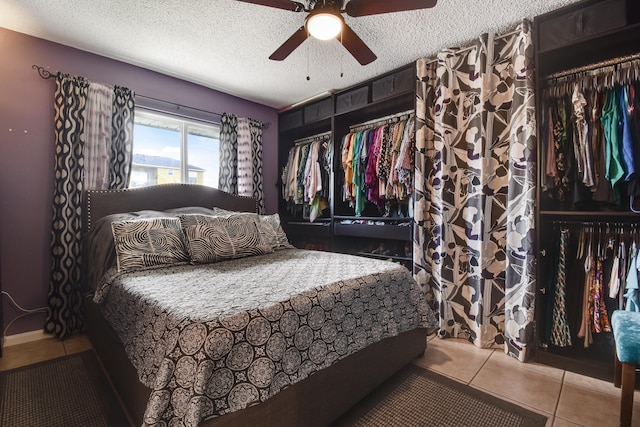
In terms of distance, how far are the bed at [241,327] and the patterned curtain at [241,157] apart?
124 cm

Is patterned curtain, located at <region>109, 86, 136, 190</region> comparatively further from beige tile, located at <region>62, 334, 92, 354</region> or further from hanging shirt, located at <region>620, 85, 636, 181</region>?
hanging shirt, located at <region>620, 85, 636, 181</region>

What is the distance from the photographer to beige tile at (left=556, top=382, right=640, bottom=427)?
143 cm

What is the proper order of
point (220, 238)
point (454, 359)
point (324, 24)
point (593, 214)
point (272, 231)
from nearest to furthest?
point (324, 24) → point (593, 214) → point (454, 359) → point (220, 238) → point (272, 231)

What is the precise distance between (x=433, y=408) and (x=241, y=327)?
112 cm

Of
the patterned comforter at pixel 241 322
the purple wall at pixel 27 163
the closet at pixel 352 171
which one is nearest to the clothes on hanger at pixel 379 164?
the closet at pixel 352 171

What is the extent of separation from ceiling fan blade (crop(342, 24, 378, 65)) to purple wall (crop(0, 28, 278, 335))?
2.29 metres

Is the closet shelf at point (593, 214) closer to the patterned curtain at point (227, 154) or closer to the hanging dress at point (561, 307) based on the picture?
the hanging dress at point (561, 307)

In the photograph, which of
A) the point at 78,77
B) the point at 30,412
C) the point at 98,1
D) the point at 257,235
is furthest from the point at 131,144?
the point at 30,412

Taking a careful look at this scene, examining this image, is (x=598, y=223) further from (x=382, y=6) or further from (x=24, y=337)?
(x=24, y=337)

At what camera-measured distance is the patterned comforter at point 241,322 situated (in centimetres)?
96

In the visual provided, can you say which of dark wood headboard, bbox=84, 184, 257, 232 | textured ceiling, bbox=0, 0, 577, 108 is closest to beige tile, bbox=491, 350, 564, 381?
textured ceiling, bbox=0, 0, 577, 108

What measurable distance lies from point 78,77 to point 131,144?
0.63 metres

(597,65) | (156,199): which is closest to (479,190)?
(597,65)

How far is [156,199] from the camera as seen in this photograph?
2.75 meters
